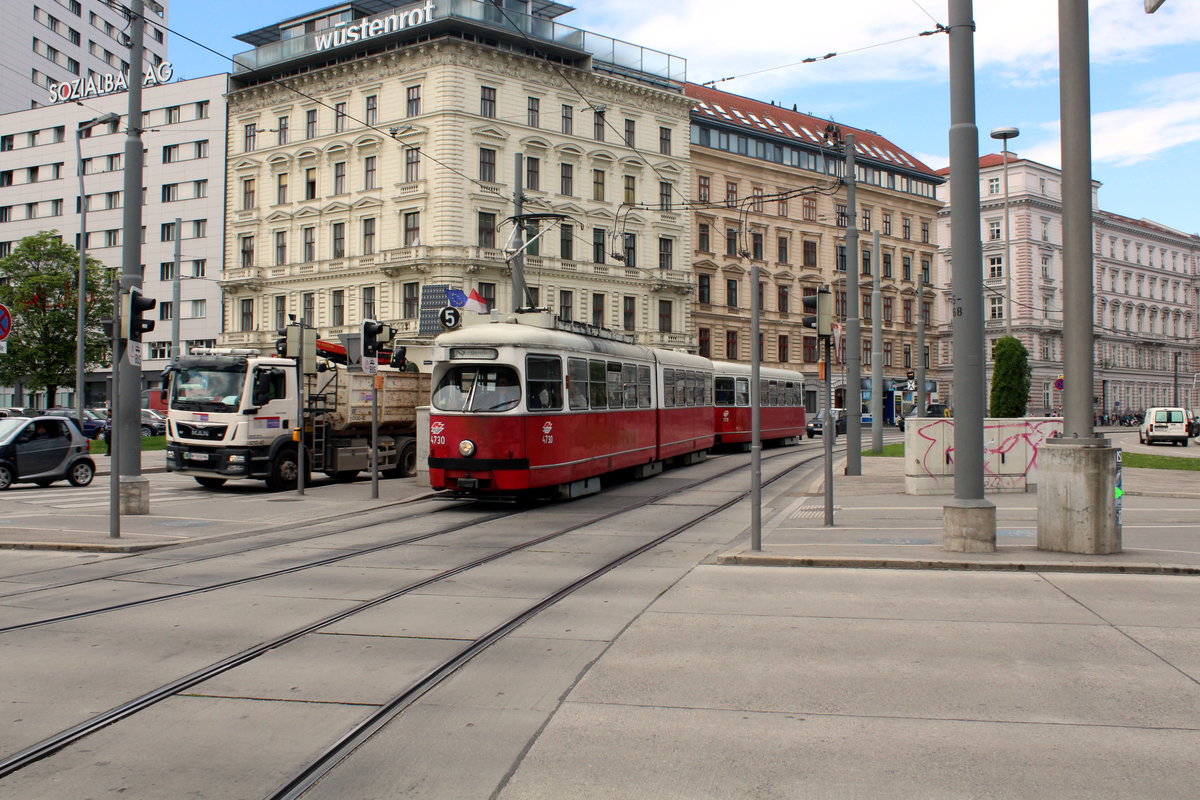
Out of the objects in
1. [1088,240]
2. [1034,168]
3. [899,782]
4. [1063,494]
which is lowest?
[899,782]

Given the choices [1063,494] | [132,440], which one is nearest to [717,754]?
[1063,494]

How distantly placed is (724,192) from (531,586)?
5480 cm

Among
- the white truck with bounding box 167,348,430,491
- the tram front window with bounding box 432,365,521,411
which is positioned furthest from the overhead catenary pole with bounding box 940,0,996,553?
the white truck with bounding box 167,348,430,491

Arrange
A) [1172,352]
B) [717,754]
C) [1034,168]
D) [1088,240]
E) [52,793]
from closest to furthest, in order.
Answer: [52,793], [717,754], [1088,240], [1034,168], [1172,352]

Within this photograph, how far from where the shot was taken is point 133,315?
13.4 metres

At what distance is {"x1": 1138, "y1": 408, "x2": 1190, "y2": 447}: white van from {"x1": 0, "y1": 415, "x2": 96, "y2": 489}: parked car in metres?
41.5

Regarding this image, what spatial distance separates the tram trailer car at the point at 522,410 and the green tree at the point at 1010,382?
15368 mm

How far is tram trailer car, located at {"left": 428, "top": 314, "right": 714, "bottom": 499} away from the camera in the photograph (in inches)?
627

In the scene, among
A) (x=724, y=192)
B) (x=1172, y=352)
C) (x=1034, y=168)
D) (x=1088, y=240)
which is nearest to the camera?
(x=1088, y=240)

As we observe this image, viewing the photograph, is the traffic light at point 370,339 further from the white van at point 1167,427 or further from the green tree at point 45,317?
the white van at point 1167,427

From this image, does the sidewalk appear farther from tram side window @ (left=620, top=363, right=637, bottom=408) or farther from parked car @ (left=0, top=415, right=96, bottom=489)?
parked car @ (left=0, top=415, right=96, bottom=489)

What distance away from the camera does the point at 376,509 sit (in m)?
17.2

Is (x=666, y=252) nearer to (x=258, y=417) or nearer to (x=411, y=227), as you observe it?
(x=411, y=227)

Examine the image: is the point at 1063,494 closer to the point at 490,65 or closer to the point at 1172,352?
the point at 490,65
